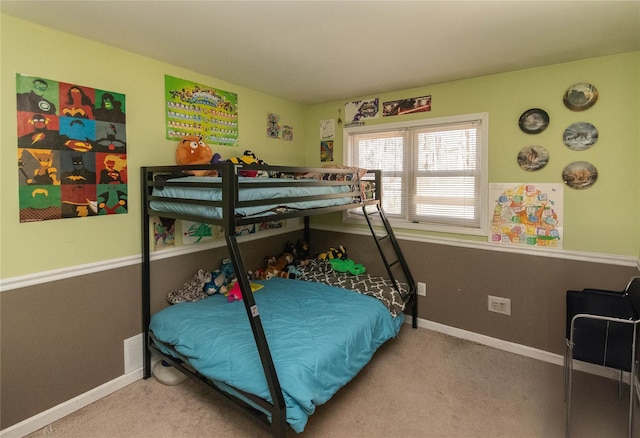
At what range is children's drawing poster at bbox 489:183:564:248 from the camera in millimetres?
A: 2453

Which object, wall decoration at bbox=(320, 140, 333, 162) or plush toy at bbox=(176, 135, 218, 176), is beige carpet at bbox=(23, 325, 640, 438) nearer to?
plush toy at bbox=(176, 135, 218, 176)

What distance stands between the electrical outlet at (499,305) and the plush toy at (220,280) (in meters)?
2.17

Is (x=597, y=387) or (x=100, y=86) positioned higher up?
(x=100, y=86)

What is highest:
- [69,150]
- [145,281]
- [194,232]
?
[69,150]

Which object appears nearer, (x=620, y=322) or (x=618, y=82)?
(x=620, y=322)

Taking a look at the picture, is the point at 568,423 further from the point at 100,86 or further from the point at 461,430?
the point at 100,86

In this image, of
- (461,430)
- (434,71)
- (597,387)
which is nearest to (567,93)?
(434,71)

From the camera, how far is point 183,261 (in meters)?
2.58

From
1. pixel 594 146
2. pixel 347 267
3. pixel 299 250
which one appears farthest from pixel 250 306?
pixel 594 146

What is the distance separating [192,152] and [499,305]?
268cm

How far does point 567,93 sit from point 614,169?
613 millimetres

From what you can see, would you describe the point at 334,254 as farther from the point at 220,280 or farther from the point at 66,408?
the point at 66,408

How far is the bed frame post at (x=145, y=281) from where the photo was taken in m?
2.27

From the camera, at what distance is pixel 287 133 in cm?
350
